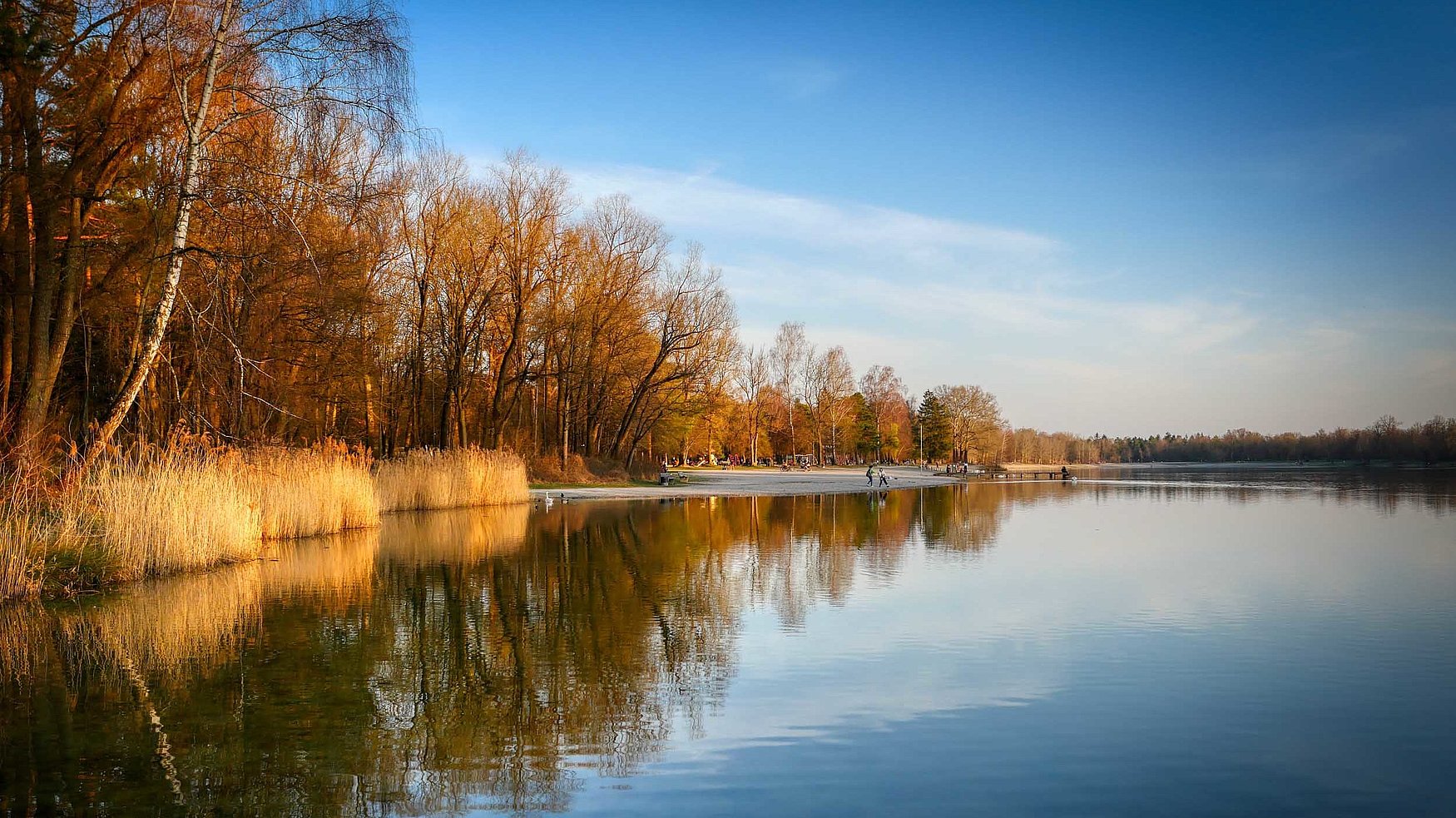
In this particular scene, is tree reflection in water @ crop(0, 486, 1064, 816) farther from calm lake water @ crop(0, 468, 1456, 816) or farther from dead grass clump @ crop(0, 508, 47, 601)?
dead grass clump @ crop(0, 508, 47, 601)

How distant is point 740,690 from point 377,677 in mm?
2896

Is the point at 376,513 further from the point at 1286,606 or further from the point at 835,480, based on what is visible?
the point at 835,480

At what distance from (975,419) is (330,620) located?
99.8 metres

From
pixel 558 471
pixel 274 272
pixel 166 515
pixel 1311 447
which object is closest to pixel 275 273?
pixel 274 272

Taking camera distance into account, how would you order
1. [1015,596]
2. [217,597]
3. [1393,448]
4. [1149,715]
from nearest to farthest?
1. [1149,715]
2. [217,597]
3. [1015,596]
4. [1393,448]

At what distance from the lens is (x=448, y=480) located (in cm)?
2697

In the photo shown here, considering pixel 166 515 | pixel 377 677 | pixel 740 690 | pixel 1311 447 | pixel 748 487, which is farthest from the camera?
pixel 1311 447

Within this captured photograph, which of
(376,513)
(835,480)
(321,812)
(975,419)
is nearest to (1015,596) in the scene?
(321,812)

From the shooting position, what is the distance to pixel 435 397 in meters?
42.8

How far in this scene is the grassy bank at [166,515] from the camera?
11148 mm

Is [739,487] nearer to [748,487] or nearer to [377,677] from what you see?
[748,487]

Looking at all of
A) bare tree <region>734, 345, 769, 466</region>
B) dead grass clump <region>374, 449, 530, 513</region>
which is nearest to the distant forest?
bare tree <region>734, 345, 769, 466</region>

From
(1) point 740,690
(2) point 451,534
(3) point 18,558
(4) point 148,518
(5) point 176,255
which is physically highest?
(5) point 176,255

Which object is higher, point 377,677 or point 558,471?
point 558,471
